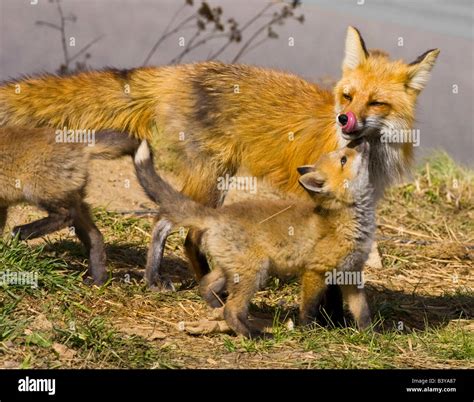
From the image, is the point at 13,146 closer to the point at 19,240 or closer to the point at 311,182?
the point at 19,240

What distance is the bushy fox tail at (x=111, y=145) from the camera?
26.1ft

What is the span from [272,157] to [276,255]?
5.22 ft

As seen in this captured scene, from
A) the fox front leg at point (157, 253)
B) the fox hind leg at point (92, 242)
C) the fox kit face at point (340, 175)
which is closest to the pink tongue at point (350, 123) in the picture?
the fox kit face at point (340, 175)

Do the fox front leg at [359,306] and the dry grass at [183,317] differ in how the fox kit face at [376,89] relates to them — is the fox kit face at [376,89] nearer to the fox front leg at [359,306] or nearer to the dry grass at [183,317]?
the fox front leg at [359,306]

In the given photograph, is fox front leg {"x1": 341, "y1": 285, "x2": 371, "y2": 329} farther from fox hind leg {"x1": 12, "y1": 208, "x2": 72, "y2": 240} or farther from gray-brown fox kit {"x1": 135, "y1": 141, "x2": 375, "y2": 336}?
fox hind leg {"x1": 12, "y1": 208, "x2": 72, "y2": 240}

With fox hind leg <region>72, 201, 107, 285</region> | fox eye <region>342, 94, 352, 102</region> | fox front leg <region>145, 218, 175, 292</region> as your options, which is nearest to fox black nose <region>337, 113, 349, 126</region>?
fox eye <region>342, 94, 352, 102</region>

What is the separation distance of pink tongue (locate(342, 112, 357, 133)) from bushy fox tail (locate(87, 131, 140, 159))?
74.3 inches

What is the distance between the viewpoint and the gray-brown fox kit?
6.81 m

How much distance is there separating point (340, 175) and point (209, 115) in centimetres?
155

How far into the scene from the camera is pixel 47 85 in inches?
326

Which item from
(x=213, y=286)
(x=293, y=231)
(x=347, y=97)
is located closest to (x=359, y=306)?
(x=293, y=231)

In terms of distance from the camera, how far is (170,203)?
6.92 metres

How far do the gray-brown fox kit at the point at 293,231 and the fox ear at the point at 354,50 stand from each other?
3.40 ft
